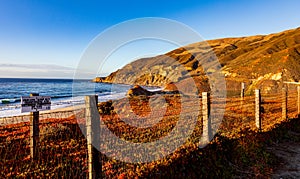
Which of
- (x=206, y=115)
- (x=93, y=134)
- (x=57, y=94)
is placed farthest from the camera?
(x=57, y=94)

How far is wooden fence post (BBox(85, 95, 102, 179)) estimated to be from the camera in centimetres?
478

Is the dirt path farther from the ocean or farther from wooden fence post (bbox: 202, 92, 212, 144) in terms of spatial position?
the ocean

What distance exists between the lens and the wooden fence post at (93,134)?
4781 millimetres

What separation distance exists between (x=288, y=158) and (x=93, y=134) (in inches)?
320

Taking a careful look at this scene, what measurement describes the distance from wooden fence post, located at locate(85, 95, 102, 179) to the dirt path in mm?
5845

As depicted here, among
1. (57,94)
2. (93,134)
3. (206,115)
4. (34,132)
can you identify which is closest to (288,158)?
(206,115)

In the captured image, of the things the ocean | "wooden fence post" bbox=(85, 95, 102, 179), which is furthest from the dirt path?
the ocean

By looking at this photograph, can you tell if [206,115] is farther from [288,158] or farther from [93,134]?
[93,134]

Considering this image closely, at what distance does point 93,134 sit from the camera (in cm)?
486

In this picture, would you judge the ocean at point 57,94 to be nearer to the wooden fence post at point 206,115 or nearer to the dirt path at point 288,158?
the wooden fence post at point 206,115

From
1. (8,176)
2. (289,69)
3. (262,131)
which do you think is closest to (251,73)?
(289,69)

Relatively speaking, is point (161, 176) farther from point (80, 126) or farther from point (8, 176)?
point (80, 126)

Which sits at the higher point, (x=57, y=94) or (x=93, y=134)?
(x=93, y=134)

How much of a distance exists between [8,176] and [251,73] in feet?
201
